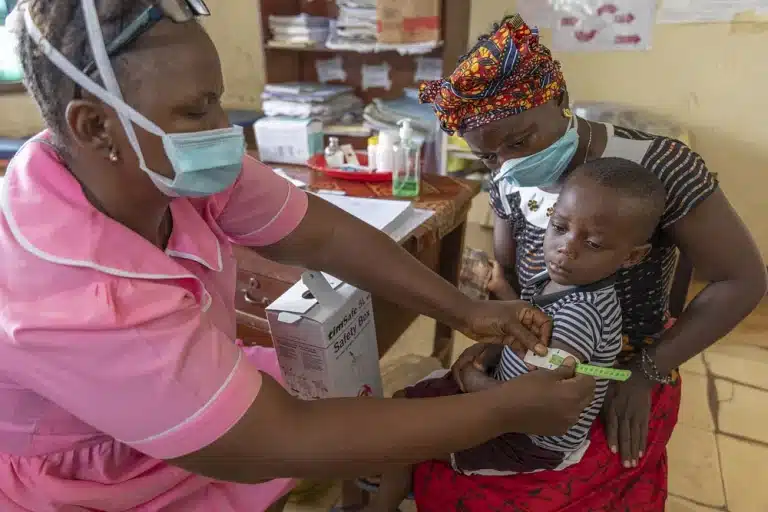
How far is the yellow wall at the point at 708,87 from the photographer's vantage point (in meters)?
2.71

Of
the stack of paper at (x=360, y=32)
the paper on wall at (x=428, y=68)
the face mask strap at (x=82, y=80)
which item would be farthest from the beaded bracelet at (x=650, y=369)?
the paper on wall at (x=428, y=68)

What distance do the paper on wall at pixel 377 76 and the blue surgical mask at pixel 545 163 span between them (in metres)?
2.05

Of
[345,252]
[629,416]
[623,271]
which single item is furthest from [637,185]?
[345,252]

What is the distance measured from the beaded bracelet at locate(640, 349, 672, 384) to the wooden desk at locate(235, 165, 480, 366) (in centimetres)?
60

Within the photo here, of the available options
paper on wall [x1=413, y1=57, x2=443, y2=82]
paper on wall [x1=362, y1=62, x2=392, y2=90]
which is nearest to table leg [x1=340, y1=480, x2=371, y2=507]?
paper on wall [x1=413, y1=57, x2=443, y2=82]

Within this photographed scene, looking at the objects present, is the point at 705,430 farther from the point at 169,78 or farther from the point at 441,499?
the point at 169,78

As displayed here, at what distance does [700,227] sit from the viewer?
3.62 ft

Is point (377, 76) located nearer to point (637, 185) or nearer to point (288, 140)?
point (288, 140)

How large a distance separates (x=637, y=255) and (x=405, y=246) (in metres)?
0.66

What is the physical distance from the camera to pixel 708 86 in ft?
9.18

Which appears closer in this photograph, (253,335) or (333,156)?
(253,335)

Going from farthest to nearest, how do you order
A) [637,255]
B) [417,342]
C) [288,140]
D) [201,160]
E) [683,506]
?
1. [417,342]
2. [288,140]
3. [683,506]
4. [637,255]
5. [201,160]

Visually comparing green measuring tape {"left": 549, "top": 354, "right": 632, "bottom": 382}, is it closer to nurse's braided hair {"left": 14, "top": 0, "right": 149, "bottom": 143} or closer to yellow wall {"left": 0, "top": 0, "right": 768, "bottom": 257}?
nurse's braided hair {"left": 14, "top": 0, "right": 149, "bottom": 143}

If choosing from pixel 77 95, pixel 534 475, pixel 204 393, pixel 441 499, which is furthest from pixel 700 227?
pixel 77 95
